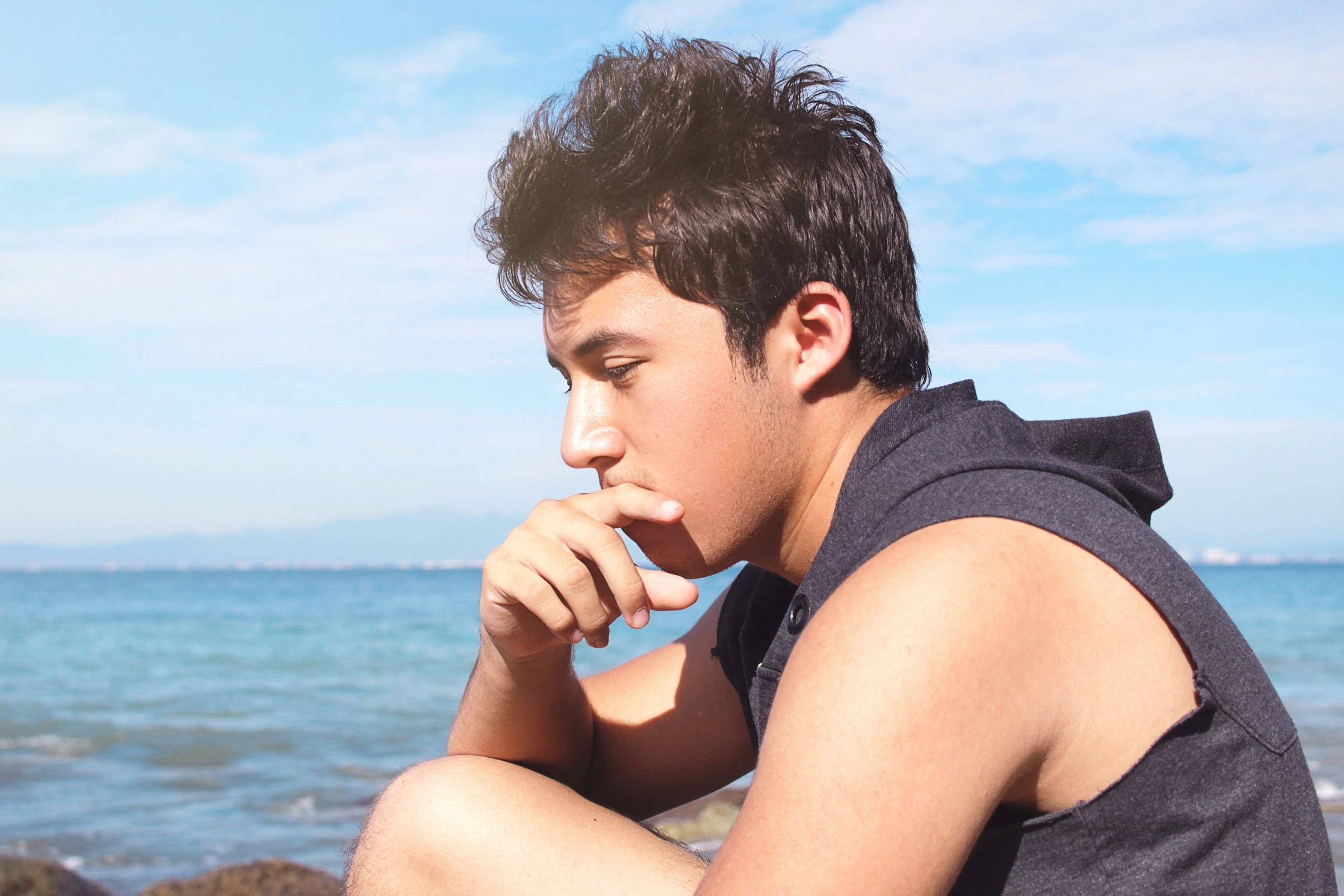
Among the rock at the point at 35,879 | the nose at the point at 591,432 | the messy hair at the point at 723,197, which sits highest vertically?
the messy hair at the point at 723,197

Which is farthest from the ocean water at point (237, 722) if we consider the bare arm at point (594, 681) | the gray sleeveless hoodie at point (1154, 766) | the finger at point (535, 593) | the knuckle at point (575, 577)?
the gray sleeveless hoodie at point (1154, 766)

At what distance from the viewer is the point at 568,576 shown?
7.13ft

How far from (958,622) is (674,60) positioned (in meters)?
1.58

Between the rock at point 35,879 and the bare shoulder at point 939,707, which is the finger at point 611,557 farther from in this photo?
the rock at point 35,879

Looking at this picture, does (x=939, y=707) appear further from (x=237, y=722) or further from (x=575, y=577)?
(x=237, y=722)

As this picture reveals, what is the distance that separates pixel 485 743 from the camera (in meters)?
2.69

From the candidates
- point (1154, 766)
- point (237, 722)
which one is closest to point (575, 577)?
point (1154, 766)

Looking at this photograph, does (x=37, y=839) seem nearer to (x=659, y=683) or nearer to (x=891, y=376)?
(x=659, y=683)

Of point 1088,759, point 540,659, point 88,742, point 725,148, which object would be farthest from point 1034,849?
point 88,742

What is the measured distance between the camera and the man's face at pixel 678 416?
7.04 feet

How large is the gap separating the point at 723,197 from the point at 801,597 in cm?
88

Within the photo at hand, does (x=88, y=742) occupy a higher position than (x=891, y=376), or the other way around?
(x=891, y=376)

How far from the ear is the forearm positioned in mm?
895

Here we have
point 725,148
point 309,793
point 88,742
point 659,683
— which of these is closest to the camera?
point 725,148
